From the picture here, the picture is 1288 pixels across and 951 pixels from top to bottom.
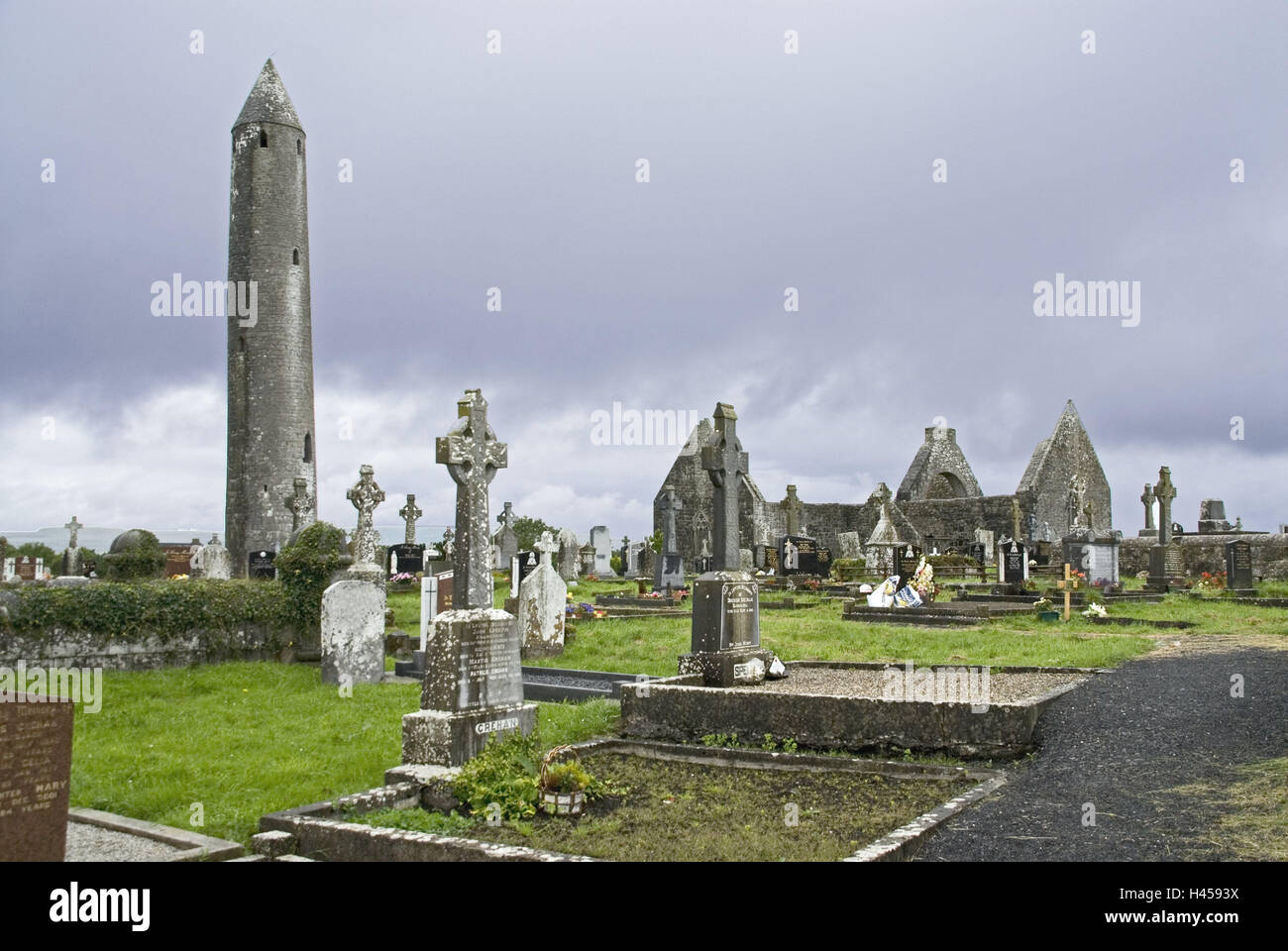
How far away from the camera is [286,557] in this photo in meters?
13.5

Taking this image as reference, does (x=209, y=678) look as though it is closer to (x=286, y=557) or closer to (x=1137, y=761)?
(x=286, y=557)

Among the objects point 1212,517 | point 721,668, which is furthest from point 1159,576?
point 721,668

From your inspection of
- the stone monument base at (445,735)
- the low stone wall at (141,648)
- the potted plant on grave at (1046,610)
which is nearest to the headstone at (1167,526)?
the potted plant on grave at (1046,610)

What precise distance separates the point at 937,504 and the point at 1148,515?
6746mm

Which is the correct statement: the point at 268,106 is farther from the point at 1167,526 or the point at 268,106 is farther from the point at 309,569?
the point at 1167,526

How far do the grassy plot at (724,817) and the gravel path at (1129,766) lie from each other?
0.51 m

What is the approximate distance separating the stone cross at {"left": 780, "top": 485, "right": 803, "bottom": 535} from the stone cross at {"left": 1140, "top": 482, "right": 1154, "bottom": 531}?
11229 mm

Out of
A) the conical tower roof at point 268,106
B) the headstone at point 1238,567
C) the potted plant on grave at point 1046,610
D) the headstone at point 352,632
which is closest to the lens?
the headstone at point 352,632

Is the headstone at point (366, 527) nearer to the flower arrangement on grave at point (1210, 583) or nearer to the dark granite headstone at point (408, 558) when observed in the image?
the dark granite headstone at point (408, 558)

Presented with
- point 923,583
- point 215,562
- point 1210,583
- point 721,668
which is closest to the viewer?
point 721,668

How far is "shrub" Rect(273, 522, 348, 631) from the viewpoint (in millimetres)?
13414

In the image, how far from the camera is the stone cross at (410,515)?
101 feet

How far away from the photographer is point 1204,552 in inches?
1095
